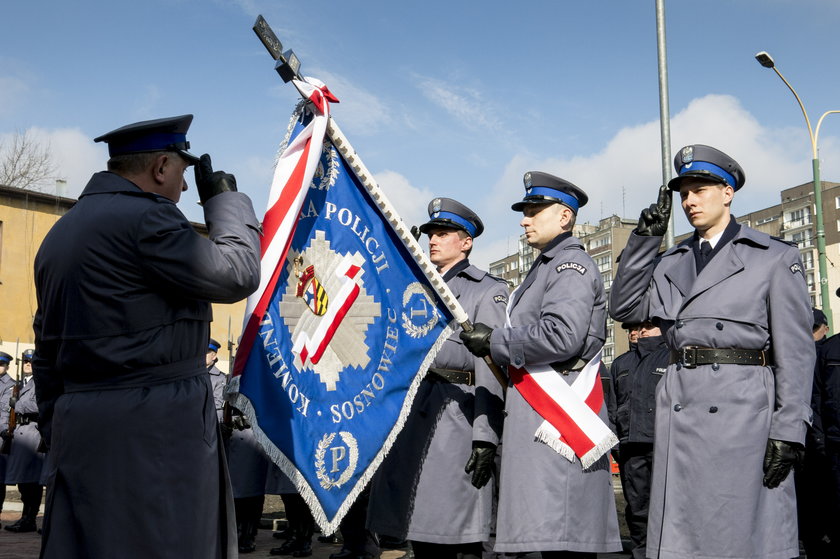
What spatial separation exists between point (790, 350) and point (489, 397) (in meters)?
1.64

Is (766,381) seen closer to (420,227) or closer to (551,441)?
(551,441)

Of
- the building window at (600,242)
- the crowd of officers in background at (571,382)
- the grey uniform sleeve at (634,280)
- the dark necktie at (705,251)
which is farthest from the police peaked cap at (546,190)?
the building window at (600,242)

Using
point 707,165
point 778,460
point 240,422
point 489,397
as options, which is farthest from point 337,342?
point 778,460

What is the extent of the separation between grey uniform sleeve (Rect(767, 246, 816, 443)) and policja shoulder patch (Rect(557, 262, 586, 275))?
0.99 m

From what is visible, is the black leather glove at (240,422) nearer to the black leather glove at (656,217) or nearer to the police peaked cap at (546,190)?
the police peaked cap at (546,190)

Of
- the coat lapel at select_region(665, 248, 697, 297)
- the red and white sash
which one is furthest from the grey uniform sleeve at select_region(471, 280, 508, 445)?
the coat lapel at select_region(665, 248, 697, 297)

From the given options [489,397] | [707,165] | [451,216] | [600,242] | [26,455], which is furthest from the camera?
[600,242]

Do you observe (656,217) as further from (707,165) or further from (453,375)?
(453,375)

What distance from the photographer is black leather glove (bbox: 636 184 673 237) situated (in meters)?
4.38

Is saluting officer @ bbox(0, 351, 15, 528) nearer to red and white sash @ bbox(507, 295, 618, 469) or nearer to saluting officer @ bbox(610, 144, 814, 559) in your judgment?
red and white sash @ bbox(507, 295, 618, 469)

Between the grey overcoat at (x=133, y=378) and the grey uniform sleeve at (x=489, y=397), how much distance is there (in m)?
1.79

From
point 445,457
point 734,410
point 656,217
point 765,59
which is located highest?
point 765,59

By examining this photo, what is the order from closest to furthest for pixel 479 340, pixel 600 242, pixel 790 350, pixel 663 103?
pixel 790 350 → pixel 479 340 → pixel 663 103 → pixel 600 242

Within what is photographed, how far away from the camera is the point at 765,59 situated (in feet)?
53.8
